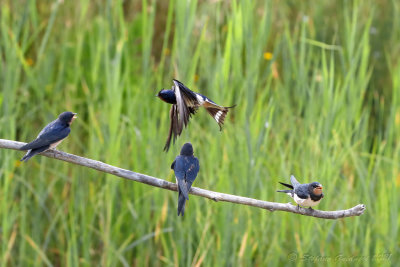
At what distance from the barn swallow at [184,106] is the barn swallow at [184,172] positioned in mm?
121

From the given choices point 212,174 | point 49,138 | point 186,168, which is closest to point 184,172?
point 186,168

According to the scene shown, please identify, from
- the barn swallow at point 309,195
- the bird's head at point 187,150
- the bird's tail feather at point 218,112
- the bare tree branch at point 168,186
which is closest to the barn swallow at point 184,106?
the bird's tail feather at point 218,112

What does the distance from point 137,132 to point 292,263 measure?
103 centimetres

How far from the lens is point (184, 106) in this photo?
148cm

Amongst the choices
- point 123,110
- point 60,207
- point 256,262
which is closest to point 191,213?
point 256,262

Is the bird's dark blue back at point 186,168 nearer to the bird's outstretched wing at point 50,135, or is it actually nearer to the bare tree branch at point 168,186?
the bare tree branch at point 168,186

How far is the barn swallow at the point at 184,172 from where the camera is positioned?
162 centimetres

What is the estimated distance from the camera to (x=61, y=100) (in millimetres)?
3965

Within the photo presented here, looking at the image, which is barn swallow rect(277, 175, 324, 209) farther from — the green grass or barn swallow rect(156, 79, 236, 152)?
the green grass

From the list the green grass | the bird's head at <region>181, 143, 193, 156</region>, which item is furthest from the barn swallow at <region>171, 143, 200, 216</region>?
the green grass

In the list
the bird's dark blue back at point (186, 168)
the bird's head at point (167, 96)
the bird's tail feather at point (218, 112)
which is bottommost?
the bird's dark blue back at point (186, 168)

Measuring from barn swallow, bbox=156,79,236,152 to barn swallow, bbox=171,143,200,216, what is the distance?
4.8 inches

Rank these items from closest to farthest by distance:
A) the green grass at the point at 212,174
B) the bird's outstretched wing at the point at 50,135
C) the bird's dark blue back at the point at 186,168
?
the bird's dark blue back at the point at 186,168 < the bird's outstretched wing at the point at 50,135 < the green grass at the point at 212,174

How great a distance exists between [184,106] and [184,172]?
292mm
